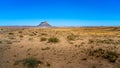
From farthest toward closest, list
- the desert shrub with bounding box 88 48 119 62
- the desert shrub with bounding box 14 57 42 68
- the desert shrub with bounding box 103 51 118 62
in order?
the desert shrub with bounding box 88 48 119 62, the desert shrub with bounding box 103 51 118 62, the desert shrub with bounding box 14 57 42 68

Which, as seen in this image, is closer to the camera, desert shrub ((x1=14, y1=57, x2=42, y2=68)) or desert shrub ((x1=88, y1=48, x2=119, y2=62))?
desert shrub ((x1=14, y1=57, x2=42, y2=68))

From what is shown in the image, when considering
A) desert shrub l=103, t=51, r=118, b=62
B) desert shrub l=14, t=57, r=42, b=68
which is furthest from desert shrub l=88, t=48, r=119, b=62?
desert shrub l=14, t=57, r=42, b=68

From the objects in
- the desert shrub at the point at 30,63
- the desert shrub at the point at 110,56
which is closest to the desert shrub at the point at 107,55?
the desert shrub at the point at 110,56

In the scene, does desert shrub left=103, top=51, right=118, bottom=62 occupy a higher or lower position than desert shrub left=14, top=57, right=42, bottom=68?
higher

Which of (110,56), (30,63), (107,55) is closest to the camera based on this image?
(30,63)

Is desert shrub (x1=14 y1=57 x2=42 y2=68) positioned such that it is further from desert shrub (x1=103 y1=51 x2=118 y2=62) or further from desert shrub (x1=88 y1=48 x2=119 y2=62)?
desert shrub (x1=103 y1=51 x2=118 y2=62)

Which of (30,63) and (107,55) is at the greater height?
(107,55)

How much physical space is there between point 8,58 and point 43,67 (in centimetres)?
398

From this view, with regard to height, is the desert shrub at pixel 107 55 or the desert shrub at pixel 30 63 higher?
the desert shrub at pixel 107 55

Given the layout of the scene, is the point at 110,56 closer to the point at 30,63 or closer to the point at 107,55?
the point at 107,55

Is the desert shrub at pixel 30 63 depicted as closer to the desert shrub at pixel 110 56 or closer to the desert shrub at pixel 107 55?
the desert shrub at pixel 107 55

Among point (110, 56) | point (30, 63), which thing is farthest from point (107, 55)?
point (30, 63)

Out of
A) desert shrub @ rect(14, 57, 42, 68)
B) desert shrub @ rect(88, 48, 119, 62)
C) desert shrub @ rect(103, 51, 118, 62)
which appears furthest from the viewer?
desert shrub @ rect(88, 48, 119, 62)

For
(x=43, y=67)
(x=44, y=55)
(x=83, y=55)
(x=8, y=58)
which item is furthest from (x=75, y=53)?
(x=8, y=58)
